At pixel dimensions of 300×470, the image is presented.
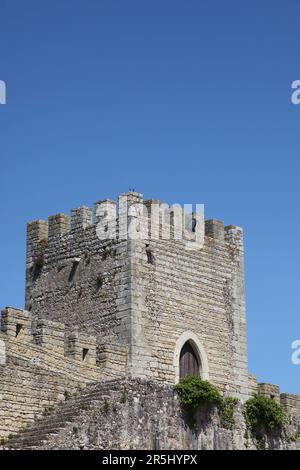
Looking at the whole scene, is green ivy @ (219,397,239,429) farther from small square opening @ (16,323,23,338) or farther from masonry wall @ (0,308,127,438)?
small square opening @ (16,323,23,338)

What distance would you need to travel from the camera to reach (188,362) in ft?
113

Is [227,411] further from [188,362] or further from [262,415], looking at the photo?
[188,362]

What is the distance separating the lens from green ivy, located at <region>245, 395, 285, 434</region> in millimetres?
29484

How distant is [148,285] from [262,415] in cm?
542

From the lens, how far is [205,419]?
28.0 meters

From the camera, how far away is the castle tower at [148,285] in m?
33.3

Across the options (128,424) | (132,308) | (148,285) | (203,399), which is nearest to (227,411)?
(203,399)

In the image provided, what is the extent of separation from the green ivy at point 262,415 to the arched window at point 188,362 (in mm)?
4305

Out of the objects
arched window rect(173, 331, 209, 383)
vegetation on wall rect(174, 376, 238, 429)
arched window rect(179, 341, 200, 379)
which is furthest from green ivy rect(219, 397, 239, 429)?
arched window rect(179, 341, 200, 379)

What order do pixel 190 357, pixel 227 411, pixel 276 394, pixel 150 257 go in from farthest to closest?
pixel 276 394
pixel 190 357
pixel 150 257
pixel 227 411

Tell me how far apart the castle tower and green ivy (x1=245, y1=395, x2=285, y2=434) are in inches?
149

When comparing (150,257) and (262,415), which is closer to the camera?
(262,415)

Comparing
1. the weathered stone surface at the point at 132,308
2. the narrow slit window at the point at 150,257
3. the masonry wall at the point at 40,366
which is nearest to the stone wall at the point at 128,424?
the weathered stone surface at the point at 132,308
